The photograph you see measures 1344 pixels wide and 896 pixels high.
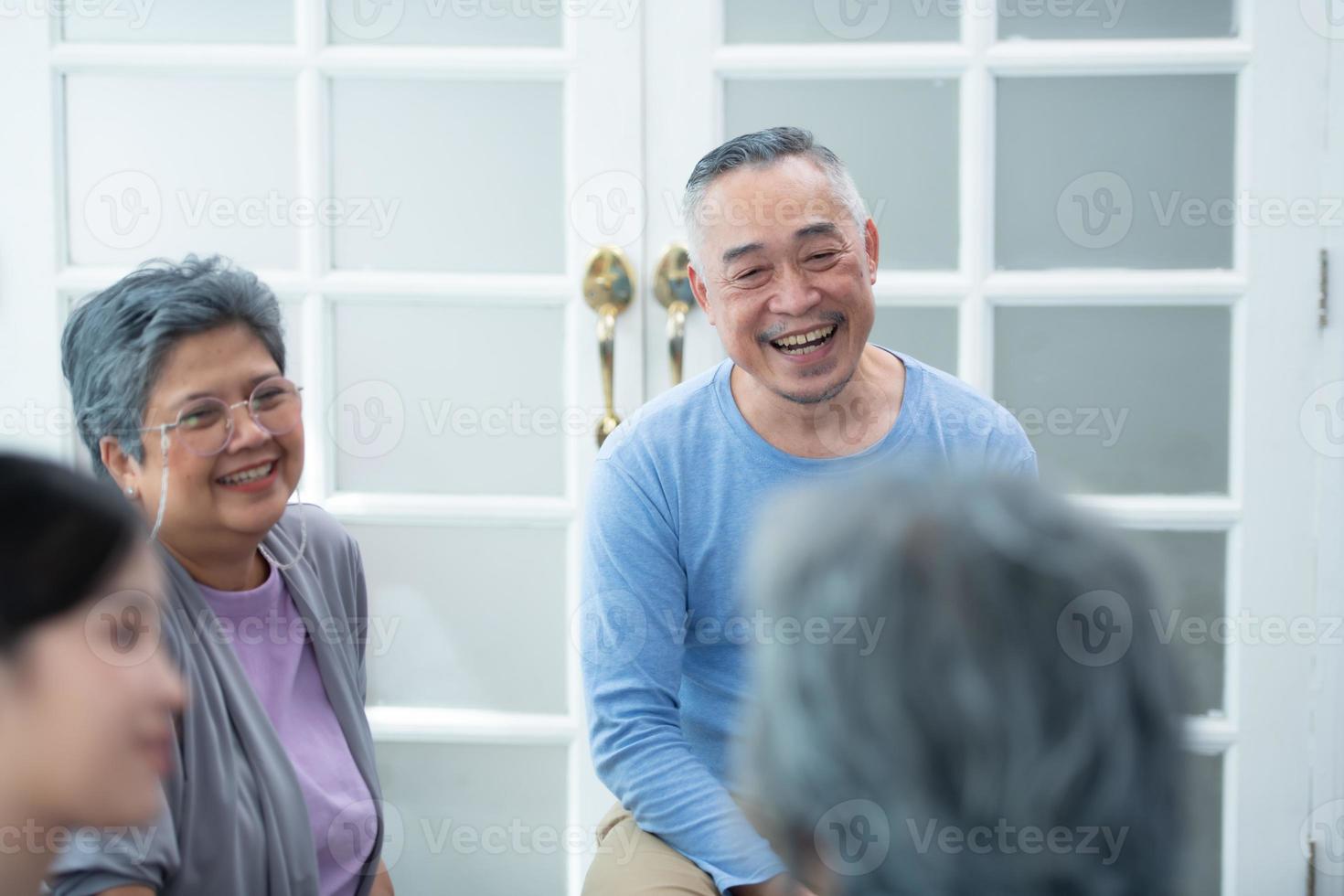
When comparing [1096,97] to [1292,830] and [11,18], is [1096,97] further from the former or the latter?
[11,18]

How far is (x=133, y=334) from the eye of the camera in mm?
1405

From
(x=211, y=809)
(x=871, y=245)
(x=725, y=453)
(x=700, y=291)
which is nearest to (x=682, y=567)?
(x=725, y=453)

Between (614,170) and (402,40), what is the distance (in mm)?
440

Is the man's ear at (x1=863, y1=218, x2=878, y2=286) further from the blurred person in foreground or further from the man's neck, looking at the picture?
the blurred person in foreground

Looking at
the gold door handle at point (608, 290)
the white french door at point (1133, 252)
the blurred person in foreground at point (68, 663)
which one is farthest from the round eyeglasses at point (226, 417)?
the white french door at point (1133, 252)

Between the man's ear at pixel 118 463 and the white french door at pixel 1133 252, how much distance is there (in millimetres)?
961

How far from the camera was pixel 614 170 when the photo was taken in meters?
2.06

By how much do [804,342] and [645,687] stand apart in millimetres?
502

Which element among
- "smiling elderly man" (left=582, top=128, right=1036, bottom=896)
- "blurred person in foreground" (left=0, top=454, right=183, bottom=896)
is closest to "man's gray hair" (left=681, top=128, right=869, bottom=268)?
"smiling elderly man" (left=582, top=128, right=1036, bottom=896)

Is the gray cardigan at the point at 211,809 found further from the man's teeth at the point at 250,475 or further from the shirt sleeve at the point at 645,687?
the shirt sleeve at the point at 645,687

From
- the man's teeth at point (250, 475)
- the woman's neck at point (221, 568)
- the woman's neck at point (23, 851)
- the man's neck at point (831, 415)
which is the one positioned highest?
the man's neck at point (831, 415)

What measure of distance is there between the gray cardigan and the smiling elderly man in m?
0.41

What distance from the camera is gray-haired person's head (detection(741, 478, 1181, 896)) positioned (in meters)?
0.62

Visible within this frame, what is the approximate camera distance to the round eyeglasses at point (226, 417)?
4.65 feet
